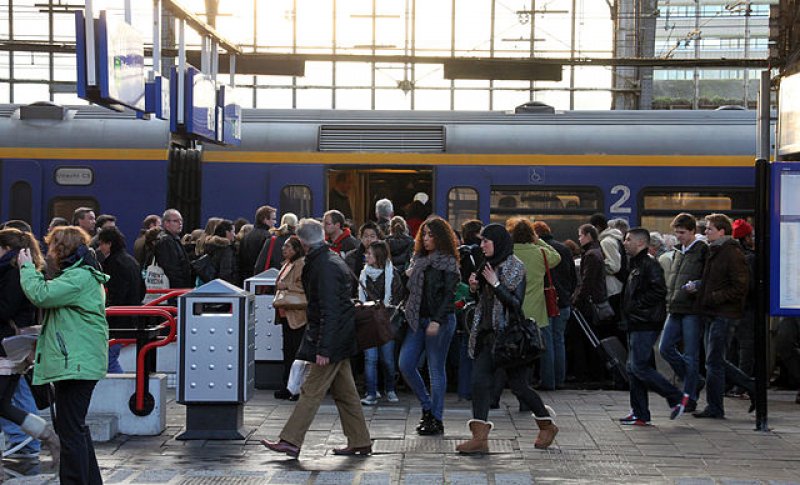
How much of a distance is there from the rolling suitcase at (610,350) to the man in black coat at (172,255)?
401 centimetres

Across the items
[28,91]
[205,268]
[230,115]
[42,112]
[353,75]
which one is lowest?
[205,268]

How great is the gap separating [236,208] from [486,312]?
28.1ft

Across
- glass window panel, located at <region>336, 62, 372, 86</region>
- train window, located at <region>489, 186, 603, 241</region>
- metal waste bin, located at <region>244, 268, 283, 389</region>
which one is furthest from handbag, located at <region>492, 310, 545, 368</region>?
glass window panel, located at <region>336, 62, 372, 86</region>

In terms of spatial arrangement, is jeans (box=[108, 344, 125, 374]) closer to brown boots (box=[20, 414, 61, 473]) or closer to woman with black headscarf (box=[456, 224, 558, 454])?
brown boots (box=[20, 414, 61, 473])

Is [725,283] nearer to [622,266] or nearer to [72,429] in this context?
[622,266]

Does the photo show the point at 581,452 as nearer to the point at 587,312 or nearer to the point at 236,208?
the point at 587,312

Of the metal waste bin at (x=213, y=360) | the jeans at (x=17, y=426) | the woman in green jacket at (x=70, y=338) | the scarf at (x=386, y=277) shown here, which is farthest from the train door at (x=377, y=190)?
the woman in green jacket at (x=70, y=338)

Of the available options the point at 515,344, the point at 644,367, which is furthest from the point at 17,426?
the point at 644,367

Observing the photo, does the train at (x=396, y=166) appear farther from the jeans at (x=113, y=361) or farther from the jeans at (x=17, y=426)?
the jeans at (x=17, y=426)

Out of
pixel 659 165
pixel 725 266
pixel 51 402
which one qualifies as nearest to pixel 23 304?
pixel 51 402

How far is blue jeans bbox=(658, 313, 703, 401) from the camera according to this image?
35.9 ft

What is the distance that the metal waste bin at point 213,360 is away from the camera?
31.0 ft

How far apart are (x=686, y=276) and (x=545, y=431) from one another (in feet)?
7.89

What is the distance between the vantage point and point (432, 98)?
36438 mm
